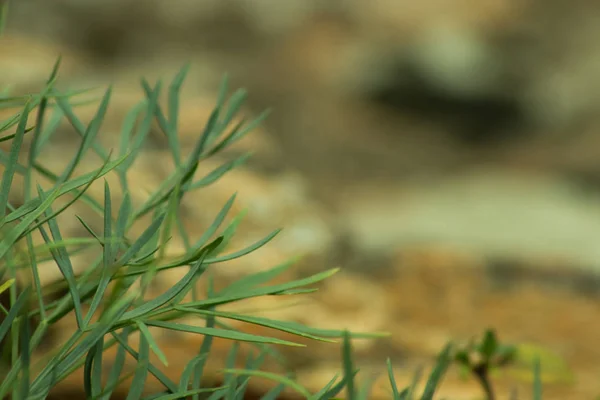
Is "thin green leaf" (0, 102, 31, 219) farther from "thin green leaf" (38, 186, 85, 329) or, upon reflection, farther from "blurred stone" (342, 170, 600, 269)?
"blurred stone" (342, 170, 600, 269)

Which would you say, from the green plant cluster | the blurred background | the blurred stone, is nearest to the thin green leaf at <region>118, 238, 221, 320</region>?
the green plant cluster

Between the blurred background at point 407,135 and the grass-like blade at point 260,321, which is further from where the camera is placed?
the blurred background at point 407,135

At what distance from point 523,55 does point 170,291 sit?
2.25 meters

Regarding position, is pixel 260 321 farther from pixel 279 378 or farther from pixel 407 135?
pixel 407 135

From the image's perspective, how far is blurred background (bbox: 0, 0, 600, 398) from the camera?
111cm

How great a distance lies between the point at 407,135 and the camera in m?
2.25

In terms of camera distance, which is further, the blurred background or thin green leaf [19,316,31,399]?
the blurred background

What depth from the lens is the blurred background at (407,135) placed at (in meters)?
1.11

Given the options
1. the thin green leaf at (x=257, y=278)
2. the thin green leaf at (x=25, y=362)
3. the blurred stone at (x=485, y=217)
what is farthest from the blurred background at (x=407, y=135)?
the thin green leaf at (x=25, y=362)

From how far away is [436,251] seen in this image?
4.45 ft

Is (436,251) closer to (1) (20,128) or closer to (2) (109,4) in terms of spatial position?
(1) (20,128)

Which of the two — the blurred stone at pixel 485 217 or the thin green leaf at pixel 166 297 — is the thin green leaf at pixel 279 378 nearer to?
the thin green leaf at pixel 166 297

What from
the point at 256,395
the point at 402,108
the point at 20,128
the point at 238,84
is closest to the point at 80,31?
the point at 238,84

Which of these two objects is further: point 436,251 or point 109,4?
point 109,4
